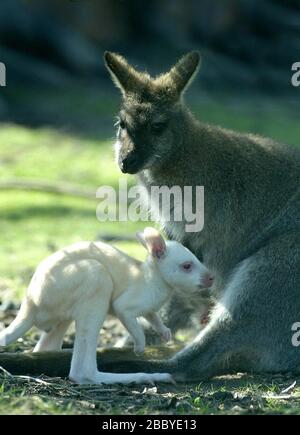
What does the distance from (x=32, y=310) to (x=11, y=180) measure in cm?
660

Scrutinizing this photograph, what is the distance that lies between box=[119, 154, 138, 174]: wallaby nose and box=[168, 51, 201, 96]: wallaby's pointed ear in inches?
25.8

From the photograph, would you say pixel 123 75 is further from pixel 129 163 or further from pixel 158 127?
pixel 129 163

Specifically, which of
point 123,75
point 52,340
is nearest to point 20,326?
point 52,340

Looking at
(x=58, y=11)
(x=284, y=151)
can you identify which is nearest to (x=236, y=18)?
(x=58, y=11)

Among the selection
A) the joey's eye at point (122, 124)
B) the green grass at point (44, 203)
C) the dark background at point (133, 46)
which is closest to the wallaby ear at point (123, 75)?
the joey's eye at point (122, 124)

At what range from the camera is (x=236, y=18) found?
63.5ft

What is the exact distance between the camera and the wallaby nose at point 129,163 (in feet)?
21.0

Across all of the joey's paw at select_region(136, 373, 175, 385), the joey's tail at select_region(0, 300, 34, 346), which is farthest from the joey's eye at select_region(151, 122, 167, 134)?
the joey's paw at select_region(136, 373, 175, 385)

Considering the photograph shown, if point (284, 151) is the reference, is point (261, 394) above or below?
below

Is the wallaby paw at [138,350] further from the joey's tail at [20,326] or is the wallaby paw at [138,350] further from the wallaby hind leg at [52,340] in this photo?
the joey's tail at [20,326]

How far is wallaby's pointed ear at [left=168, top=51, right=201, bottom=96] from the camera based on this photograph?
6.77 m

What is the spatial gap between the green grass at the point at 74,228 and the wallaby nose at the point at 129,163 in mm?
1463
